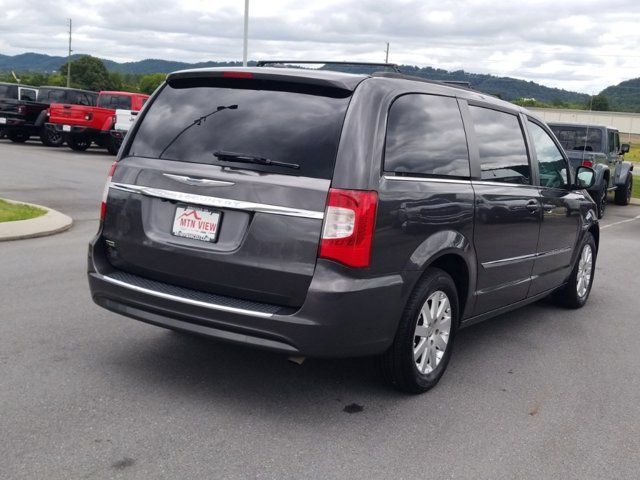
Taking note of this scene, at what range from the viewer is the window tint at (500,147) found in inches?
202

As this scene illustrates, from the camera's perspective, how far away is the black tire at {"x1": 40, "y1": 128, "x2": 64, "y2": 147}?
86.0ft

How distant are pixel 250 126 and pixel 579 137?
45.9 feet

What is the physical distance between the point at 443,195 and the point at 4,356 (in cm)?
287

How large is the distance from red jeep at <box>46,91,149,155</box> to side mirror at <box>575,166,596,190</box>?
19297 mm

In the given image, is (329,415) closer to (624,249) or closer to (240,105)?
(240,105)

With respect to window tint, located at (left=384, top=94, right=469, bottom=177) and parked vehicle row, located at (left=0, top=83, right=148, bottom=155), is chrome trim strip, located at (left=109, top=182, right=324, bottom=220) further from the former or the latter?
parked vehicle row, located at (left=0, top=83, right=148, bottom=155)

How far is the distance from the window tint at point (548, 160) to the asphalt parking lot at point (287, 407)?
126cm

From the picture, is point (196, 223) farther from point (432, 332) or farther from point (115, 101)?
point (115, 101)

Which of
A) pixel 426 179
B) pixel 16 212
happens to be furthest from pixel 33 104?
pixel 426 179

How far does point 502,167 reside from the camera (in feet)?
17.7

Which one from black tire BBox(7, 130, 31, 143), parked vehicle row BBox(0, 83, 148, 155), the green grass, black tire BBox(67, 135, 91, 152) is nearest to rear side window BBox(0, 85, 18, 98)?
parked vehicle row BBox(0, 83, 148, 155)

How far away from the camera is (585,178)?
7059mm

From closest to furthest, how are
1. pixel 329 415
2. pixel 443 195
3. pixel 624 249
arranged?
pixel 329 415, pixel 443 195, pixel 624 249

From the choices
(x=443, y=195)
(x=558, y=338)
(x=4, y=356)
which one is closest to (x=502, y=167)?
(x=443, y=195)
